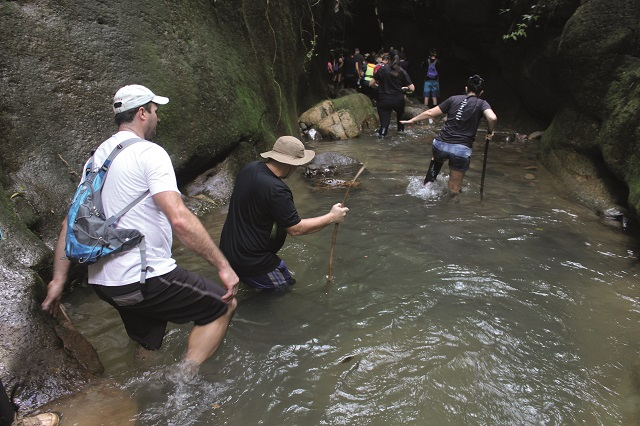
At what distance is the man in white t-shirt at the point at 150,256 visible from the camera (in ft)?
8.14

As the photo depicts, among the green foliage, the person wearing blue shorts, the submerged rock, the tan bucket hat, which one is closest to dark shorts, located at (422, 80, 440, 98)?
the green foliage

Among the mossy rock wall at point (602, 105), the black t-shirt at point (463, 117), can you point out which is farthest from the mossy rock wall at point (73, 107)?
the mossy rock wall at point (602, 105)

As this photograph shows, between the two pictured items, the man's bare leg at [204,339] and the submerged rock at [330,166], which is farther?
the submerged rock at [330,166]

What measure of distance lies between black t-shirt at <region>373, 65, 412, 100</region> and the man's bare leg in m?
9.63

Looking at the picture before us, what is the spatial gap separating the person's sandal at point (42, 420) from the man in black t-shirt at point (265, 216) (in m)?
1.74

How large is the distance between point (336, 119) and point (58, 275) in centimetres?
1090

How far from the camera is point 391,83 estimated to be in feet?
37.3

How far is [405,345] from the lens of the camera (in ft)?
11.7

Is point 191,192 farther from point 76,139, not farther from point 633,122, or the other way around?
point 633,122

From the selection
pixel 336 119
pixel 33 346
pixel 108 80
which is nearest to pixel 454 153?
pixel 108 80

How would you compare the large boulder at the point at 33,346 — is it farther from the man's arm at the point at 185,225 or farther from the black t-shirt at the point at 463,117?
the black t-shirt at the point at 463,117

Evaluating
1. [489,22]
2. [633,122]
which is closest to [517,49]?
[489,22]

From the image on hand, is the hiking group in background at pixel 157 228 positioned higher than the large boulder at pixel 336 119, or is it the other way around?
the hiking group in background at pixel 157 228

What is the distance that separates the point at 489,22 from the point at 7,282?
16.2m
